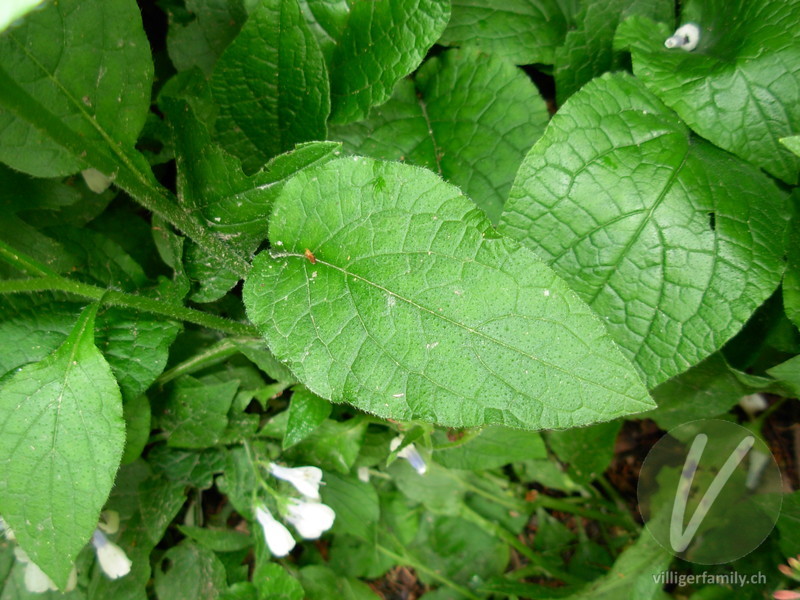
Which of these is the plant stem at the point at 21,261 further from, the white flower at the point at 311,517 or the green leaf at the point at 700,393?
the green leaf at the point at 700,393

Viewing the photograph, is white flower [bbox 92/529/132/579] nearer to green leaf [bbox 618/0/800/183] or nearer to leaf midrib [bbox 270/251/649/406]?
leaf midrib [bbox 270/251/649/406]

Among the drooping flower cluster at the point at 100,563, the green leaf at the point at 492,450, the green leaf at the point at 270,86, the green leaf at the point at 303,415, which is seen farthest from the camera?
the green leaf at the point at 492,450

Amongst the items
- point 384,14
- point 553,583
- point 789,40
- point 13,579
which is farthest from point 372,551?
point 789,40

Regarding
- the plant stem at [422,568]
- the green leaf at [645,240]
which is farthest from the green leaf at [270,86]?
the plant stem at [422,568]

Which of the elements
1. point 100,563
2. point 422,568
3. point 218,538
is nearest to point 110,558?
point 100,563

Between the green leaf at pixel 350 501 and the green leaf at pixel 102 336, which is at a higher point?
the green leaf at pixel 102 336

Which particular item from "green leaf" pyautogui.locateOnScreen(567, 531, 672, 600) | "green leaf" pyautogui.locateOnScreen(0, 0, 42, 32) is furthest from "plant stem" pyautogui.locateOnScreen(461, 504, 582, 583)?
"green leaf" pyautogui.locateOnScreen(0, 0, 42, 32)

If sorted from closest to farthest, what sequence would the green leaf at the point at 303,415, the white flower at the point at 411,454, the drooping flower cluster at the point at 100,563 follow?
the green leaf at the point at 303,415, the drooping flower cluster at the point at 100,563, the white flower at the point at 411,454

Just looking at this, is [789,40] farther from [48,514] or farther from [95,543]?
[95,543]
